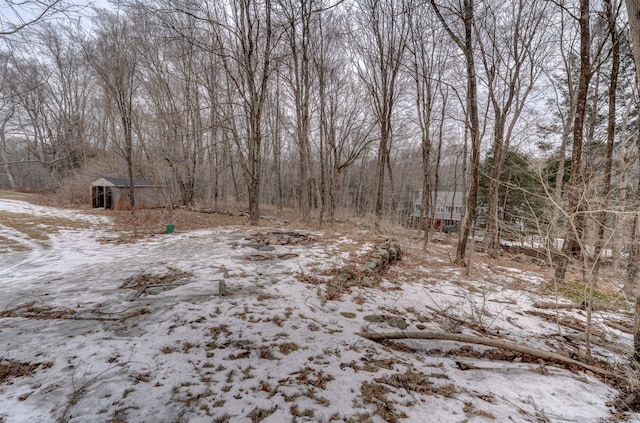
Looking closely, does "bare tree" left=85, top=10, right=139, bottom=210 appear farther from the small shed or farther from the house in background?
the house in background

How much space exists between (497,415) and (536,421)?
0.27 meters

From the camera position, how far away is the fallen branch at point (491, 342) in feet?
8.47

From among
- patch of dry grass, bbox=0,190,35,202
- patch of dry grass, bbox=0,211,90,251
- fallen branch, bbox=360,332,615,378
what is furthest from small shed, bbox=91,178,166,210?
fallen branch, bbox=360,332,615,378

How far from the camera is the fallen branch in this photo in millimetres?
2582

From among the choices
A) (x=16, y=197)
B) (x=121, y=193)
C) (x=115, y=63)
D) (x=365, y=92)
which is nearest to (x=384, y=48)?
(x=365, y=92)

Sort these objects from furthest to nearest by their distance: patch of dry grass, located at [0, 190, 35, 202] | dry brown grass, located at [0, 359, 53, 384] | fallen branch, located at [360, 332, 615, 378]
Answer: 1. patch of dry grass, located at [0, 190, 35, 202]
2. fallen branch, located at [360, 332, 615, 378]
3. dry brown grass, located at [0, 359, 53, 384]

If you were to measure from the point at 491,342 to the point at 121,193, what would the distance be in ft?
54.4

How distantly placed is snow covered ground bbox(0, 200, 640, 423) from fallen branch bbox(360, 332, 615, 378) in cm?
10

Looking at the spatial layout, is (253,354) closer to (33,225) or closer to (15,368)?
(15,368)

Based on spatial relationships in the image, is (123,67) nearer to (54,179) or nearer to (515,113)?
(515,113)

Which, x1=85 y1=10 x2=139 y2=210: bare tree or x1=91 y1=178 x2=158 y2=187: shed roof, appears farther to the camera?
x1=91 y1=178 x2=158 y2=187: shed roof

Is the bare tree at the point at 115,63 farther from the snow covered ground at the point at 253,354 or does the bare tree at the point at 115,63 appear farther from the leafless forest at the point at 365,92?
the snow covered ground at the point at 253,354

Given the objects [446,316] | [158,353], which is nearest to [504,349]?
[446,316]

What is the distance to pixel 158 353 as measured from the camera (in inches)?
96.7
